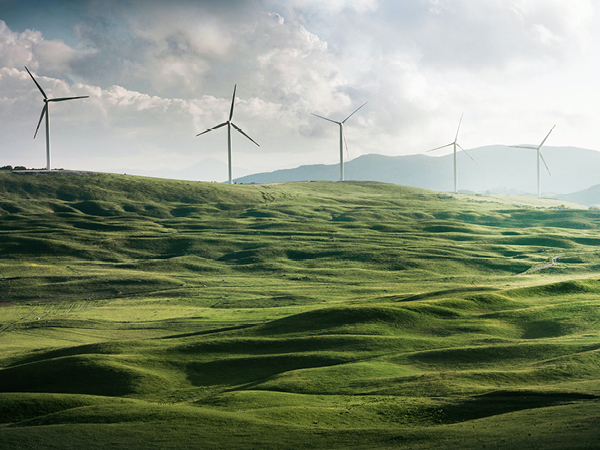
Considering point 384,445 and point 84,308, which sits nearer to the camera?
point 384,445

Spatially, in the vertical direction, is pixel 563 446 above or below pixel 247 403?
above

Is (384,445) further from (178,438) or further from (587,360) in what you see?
(587,360)

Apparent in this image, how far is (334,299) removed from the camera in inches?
4242

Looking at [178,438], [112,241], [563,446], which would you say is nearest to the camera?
[563,446]

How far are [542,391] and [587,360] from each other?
526 inches

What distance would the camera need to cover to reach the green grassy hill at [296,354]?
35.8 meters

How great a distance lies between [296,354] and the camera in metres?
61.3

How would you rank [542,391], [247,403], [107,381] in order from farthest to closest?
[107,381]
[247,403]
[542,391]

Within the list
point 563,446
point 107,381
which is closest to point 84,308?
point 107,381

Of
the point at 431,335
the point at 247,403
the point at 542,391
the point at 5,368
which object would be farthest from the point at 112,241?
the point at 542,391

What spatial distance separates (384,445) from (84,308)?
88566mm

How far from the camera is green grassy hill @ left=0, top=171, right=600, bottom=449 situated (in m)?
35.8

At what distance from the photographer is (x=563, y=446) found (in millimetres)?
26406

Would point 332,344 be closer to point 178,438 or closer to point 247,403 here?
point 247,403
